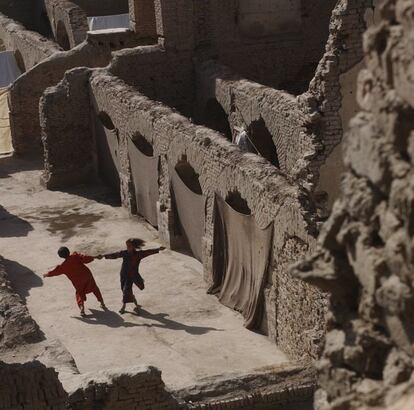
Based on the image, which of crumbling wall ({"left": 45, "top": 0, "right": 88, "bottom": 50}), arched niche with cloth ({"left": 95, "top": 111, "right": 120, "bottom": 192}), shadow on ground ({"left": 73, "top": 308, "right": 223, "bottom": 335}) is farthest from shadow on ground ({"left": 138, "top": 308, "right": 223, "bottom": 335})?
crumbling wall ({"left": 45, "top": 0, "right": 88, "bottom": 50})

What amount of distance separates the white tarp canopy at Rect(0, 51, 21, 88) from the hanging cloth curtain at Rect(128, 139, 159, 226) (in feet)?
26.8

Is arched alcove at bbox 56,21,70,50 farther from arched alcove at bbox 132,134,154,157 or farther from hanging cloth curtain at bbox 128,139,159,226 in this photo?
hanging cloth curtain at bbox 128,139,159,226

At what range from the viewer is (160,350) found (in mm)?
13641

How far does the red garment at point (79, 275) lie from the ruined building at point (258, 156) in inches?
65.7

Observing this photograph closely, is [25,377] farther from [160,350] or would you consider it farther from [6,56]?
[6,56]

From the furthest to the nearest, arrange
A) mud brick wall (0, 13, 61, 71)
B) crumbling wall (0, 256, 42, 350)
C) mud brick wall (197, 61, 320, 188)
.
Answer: mud brick wall (0, 13, 61, 71), mud brick wall (197, 61, 320, 188), crumbling wall (0, 256, 42, 350)

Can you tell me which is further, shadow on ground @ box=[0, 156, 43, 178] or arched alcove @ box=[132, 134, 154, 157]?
shadow on ground @ box=[0, 156, 43, 178]

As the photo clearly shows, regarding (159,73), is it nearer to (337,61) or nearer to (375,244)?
(337,61)

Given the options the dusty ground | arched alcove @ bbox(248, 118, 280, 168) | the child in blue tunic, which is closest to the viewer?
the dusty ground

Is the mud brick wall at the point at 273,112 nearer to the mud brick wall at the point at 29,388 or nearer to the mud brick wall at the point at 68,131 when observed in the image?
the mud brick wall at the point at 68,131

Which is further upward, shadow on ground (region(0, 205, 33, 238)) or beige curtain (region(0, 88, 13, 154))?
beige curtain (region(0, 88, 13, 154))

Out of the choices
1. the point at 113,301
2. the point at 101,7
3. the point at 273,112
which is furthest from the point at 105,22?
the point at 113,301

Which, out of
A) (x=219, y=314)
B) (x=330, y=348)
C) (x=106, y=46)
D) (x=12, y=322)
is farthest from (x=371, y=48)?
(x=106, y=46)

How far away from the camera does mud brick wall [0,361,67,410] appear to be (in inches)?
376
